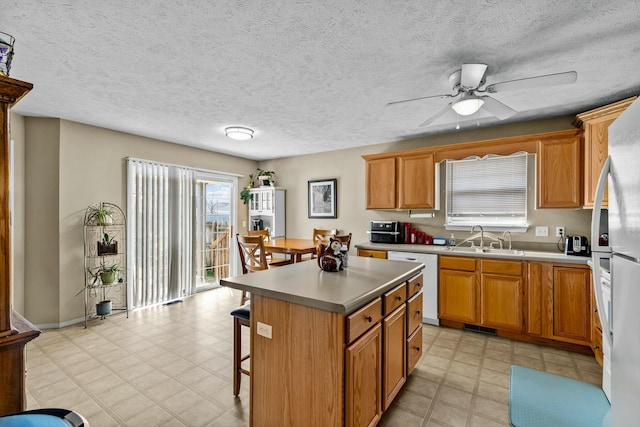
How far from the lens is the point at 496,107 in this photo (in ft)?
8.00

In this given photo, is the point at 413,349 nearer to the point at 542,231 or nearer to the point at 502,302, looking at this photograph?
the point at 502,302

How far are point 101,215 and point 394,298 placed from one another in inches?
147

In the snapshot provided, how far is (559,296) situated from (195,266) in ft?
16.2

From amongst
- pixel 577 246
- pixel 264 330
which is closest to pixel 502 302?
pixel 577 246

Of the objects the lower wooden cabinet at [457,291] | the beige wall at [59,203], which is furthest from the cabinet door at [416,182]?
the beige wall at [59,203]

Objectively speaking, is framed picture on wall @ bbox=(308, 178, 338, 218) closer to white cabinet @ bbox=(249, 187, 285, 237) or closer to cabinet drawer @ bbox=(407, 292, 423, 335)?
white cabinet @ bbox=(249, 187, 285, 237)

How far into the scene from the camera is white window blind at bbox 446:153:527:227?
3.77m

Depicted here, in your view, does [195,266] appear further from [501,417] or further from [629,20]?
[629,20]

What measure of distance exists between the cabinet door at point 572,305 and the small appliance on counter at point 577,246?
283 mm

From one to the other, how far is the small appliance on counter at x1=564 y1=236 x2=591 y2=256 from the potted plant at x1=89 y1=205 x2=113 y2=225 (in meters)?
5.42

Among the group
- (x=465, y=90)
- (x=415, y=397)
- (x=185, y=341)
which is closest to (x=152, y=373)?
(x=185, y=341)

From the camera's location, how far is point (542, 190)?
3377 mm

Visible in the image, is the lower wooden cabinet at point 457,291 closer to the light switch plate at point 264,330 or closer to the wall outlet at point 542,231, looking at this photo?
the wall outlet at point 542,231

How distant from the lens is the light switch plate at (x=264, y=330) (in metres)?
1.71
